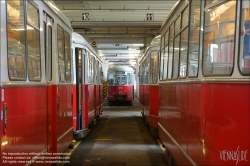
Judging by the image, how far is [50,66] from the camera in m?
5.82

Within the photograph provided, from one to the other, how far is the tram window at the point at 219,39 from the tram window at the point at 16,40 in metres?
2.23

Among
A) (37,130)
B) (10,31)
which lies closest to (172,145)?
(37,130)

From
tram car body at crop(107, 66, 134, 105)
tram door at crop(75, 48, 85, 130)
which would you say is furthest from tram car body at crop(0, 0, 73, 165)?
tram car body at crop(107, 66, 134, 105)

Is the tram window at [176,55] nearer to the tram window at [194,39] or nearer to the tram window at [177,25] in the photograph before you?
the tram window at [177,25]

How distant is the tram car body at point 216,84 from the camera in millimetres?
3340

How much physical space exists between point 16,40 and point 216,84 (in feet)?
7.72

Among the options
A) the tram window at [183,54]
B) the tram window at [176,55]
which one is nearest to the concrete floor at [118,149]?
the tram window at [176,55]

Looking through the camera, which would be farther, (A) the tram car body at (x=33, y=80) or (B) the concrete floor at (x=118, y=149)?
(B) the concrete floor at (x=118, y=149)

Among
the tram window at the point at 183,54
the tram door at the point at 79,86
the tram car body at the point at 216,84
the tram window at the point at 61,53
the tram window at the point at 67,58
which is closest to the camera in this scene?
the tram car body at the point at 216,84

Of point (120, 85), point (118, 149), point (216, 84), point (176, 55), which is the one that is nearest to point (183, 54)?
point (176, 55)

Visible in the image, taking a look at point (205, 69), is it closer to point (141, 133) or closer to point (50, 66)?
point (50, 66)

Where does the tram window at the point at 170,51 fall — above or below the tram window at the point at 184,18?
below

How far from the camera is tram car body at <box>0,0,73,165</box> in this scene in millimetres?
3420

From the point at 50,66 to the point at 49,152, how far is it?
1518mm
